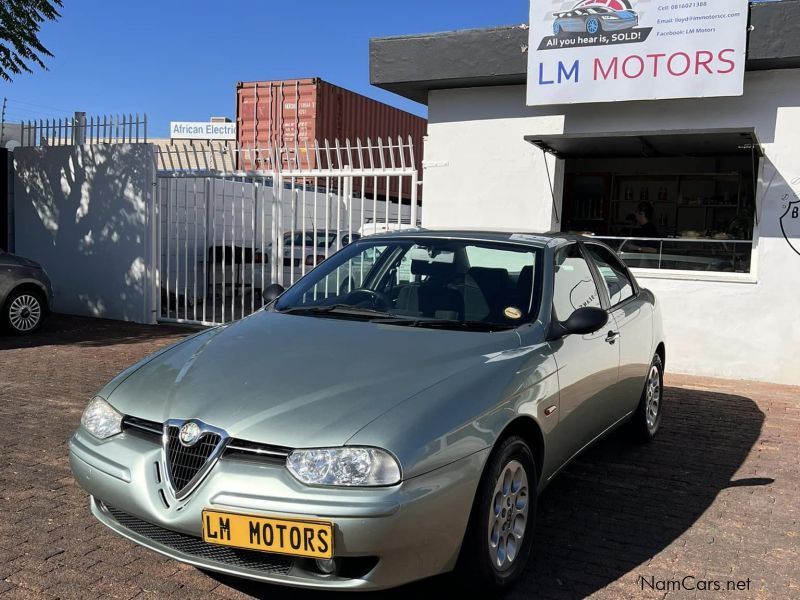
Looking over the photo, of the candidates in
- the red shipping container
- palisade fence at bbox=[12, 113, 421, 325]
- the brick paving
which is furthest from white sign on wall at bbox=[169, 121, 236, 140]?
the brick paving

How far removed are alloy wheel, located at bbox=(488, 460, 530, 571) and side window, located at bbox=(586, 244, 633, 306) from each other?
1.99m

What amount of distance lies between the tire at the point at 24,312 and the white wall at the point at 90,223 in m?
1.53

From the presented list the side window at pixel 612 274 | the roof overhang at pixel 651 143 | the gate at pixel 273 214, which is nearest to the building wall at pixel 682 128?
the roof overhang at pixel 651 143

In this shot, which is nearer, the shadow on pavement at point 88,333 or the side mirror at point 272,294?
the side mirror at point 272,294

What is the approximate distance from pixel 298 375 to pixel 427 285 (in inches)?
49.8

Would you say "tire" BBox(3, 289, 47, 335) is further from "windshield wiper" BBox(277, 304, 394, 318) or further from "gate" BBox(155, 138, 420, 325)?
"windshield wiper" BBox(277, 304, 394, 318)

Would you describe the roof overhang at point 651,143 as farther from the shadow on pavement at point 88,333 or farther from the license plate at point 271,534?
the license plate at point 271,534

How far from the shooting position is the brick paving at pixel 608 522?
3232 millimetres

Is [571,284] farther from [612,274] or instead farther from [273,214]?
[273,214]

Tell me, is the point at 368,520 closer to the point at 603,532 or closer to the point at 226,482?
the point at 226,482

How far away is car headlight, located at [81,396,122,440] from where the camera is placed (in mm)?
3086

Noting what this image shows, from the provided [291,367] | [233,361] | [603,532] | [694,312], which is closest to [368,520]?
[291,367]

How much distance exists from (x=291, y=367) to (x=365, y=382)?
0.39 m

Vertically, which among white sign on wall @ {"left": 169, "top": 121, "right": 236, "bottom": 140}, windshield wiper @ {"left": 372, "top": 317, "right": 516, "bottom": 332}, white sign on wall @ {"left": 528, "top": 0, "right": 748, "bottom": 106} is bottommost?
windshield wiper @ {"left": 372, "top": 317, "right": 516, "bottom": 332}
